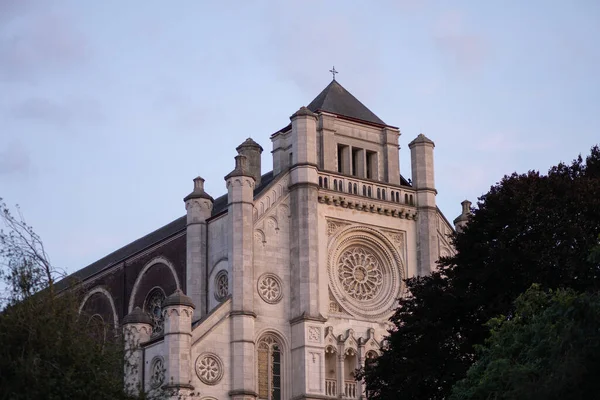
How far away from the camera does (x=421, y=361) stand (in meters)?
47.8

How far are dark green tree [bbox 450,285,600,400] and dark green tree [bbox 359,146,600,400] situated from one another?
292 cm

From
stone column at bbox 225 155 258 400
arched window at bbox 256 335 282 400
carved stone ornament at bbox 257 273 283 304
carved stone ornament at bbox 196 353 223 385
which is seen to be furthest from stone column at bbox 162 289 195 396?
carved stone ornament at bbox 257 273 283 304

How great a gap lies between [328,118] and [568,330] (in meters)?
28.3

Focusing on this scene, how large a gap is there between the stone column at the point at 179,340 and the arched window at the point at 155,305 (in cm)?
1027

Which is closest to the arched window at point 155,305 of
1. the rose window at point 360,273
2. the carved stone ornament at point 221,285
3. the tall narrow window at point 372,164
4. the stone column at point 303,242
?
the carved stone ornament at point 221,285

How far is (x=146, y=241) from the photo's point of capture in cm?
7612

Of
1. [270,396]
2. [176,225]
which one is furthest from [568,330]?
[176,225]

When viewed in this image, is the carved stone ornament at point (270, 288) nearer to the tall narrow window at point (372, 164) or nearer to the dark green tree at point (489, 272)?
the tall narrow window at point (372, 164)

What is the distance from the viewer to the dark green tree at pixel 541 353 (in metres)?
36.2

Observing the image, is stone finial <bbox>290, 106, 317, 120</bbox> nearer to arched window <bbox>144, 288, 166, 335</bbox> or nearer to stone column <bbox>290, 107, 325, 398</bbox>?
stone column <bbox>290, 107, 325, 398</bbox>

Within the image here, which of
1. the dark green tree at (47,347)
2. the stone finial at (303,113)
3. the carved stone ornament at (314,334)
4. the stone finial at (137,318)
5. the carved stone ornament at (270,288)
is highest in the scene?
the stone finial at (303,113)

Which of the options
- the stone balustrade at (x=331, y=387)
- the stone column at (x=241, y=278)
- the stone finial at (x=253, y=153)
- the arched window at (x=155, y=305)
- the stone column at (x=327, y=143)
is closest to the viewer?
the stone column at (x=241, y=278)

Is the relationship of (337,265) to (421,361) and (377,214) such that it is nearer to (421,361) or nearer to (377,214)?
(377,214)

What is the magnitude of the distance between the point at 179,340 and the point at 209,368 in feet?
6.75
